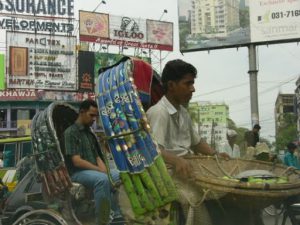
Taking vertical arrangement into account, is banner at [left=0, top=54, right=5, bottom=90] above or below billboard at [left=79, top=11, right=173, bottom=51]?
below

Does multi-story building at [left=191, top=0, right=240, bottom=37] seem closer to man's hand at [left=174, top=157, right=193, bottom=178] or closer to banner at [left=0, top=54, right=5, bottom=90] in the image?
banner at [left=0, top=54, right=5, bottom=90]

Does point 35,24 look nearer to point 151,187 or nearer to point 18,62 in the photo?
point 18,62

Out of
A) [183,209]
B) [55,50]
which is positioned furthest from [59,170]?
[55,50]

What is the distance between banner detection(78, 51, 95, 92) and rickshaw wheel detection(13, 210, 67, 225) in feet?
112

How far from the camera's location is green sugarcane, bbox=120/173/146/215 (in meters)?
3.02

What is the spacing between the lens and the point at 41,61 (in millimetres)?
39188

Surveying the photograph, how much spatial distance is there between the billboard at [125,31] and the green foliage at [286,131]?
27538 millimetres

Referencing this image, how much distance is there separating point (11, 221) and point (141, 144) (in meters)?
3.07

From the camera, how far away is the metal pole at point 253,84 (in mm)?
25719

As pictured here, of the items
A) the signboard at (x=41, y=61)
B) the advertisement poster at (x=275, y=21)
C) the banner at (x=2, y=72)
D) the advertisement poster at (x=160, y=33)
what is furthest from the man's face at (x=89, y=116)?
the banner at (x=2, y=72)

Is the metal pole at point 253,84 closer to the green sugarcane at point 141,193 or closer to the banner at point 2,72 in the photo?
the green sugarcane at point 141,193

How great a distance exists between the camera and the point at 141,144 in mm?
3078

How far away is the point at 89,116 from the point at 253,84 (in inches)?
844

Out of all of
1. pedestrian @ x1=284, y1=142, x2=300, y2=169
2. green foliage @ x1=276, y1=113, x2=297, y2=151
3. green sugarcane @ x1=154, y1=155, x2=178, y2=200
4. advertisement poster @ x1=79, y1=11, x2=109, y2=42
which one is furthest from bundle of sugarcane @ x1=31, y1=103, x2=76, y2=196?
green foliage @ x1=276, y1=113, x2=297, y2=151
